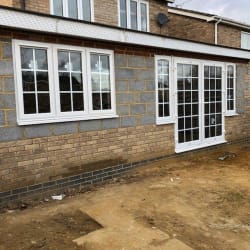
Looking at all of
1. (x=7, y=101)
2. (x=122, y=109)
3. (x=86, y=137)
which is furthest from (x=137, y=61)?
(x=7, y=101)

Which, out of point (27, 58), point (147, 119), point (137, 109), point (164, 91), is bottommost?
point (147, 119)

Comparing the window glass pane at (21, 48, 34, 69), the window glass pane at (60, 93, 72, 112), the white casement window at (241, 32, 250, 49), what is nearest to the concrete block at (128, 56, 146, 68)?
the window glass pane at (60, 93, 72, 112)

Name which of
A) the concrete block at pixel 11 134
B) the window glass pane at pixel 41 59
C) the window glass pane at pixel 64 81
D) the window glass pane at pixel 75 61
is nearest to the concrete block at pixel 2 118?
the concrete block at pixel 11 134

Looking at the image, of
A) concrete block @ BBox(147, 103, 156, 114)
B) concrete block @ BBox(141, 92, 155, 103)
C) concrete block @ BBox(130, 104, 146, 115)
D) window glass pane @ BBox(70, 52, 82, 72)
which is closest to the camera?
window glass pane @ BBox(70, 52, 82, 72)

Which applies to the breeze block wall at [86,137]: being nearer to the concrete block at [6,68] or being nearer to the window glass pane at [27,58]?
the concrete block at [6,68]

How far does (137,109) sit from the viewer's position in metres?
6.27

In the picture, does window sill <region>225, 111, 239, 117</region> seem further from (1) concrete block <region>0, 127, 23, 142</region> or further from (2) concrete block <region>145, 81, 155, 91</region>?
(1) concrete block <region>0, 127, 23, 142</region>

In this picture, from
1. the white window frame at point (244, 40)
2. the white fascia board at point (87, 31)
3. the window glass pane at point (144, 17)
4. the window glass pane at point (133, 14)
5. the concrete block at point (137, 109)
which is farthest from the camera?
the white window frame at point (244, 40)

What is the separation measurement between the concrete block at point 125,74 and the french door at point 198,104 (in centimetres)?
151

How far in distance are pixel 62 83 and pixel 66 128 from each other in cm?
82

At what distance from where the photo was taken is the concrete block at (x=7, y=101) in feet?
14.2

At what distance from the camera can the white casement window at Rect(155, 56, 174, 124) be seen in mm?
6715

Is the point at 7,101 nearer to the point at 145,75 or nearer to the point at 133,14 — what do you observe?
the point at 145,75

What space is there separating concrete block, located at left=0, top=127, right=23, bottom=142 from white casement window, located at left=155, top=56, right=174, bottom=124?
134 inches
